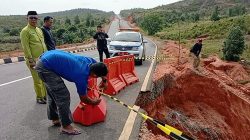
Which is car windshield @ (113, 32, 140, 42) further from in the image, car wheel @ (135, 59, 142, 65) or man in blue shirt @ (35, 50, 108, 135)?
man in blue shirt @ (35, 50, 108, 135)

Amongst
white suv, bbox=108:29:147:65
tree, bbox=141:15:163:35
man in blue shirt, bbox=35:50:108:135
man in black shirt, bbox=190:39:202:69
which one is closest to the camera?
man in blue shirt, bbox=35:50:108:135

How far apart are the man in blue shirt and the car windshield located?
11213mm

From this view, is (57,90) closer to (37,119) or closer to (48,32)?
(37,119)

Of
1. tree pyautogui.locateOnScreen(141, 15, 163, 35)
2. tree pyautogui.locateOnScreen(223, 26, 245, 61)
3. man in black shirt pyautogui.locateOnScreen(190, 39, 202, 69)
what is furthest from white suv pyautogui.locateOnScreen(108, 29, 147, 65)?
tree pyautogui.locateOnScreen(141, 15, 163, 35)

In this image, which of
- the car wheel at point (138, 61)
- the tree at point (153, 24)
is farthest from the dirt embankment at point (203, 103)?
the tree at point (153, 24)

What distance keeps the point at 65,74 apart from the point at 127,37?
12025mm

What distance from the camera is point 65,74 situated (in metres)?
5.16

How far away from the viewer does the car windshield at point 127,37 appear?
16766 millimetres

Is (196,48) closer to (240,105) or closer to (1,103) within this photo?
(240,105)

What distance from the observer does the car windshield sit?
55.0 ft

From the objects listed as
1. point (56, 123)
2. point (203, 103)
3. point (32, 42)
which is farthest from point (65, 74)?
point (203, 103)

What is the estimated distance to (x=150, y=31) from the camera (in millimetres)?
62281

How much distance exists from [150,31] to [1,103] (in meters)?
55.6

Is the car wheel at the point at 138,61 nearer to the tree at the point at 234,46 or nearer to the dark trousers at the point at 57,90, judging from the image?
the tree at the point at 234,46
